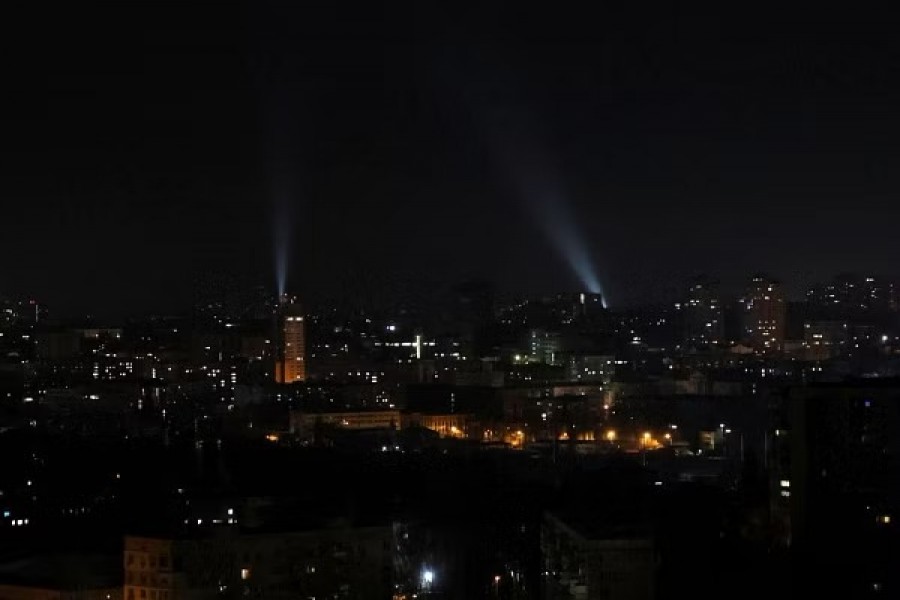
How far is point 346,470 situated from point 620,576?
5674mm

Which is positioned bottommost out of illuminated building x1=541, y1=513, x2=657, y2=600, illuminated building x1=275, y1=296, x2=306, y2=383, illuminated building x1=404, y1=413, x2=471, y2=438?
illuminated building x1=541, y1=513, x2=657, y2=600

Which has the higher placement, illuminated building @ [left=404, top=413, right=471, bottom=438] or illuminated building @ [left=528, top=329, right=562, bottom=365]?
illuminated building @ [left=528, top=329, right=562, bottom=365]

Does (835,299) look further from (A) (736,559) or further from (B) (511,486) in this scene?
(A) (736,559)

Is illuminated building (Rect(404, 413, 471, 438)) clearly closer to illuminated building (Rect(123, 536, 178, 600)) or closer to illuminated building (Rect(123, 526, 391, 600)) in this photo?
illuminated building (Rect(123, 526, 391, 600))

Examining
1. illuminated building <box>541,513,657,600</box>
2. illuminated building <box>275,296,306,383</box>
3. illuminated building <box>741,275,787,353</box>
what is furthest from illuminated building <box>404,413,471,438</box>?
illuminated building <box>541,513,657,600</box>

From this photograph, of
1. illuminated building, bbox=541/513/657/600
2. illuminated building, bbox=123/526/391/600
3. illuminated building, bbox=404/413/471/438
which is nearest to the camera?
illuminated building, bbox=123/526/391/600

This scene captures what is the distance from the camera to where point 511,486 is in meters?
13.0

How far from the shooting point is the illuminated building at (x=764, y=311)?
28.6 metres

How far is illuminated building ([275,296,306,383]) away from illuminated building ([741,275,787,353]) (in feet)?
29.3

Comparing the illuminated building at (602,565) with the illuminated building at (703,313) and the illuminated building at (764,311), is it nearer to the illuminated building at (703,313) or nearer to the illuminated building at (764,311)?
the illuminated building at (764,311)

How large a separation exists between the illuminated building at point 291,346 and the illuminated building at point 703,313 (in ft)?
26.5

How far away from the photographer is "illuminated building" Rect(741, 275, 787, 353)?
2859 centimetres

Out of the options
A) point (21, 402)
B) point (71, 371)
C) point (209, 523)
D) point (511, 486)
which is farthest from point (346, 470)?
point (71, 371)

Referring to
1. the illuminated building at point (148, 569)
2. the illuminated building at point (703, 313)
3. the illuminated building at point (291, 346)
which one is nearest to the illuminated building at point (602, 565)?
the illuminated building at point (148, 569)
